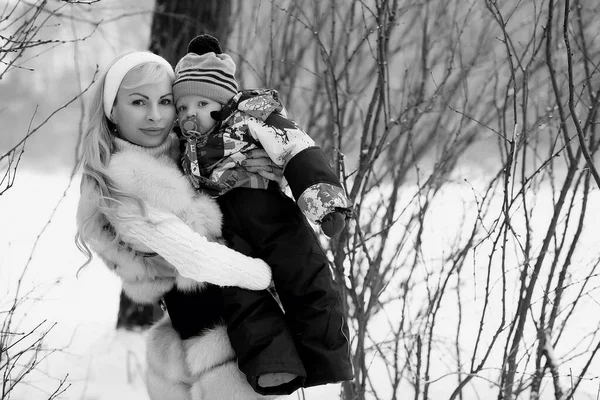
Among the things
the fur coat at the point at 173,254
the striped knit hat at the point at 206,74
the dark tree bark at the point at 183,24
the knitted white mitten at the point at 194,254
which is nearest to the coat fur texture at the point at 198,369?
the fur coat at the point at 173,254

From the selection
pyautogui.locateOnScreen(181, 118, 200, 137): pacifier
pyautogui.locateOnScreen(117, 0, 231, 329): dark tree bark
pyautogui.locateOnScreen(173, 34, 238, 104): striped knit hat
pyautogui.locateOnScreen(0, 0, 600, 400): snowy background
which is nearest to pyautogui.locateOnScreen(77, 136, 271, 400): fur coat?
pyautogui.locateOnScreen(181, 118, 200, 137): pacifier

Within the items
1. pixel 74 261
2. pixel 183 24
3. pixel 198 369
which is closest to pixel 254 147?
pixel 198 369

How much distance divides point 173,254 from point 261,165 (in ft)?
1.18

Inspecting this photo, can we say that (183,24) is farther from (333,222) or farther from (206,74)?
(333,222)

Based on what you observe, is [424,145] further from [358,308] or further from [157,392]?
[157,392]

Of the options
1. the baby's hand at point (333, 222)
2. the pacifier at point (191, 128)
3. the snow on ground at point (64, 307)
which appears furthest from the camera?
the snow on ground at point (64, 307)

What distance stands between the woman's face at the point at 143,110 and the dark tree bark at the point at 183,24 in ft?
9.08

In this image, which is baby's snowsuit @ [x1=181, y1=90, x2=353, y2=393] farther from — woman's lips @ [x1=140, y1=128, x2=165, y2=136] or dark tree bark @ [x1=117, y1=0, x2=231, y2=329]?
dark tree bark @ [x1=117, y1=0, x2=231, y2=329]

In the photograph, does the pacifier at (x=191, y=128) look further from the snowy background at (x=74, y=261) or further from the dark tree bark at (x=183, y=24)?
the dark tree bark at (x=183, y=24)

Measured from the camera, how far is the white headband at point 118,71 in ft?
6.63

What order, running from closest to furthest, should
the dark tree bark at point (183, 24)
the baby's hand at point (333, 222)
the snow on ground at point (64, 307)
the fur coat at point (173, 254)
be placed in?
the baby's hand at point (333, 222) → the fur coat at point (173, 254) → the snow on ground at point (64, 307) → the dark tree bark at point (183, 24)

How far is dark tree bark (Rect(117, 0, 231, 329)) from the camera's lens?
15.6ft

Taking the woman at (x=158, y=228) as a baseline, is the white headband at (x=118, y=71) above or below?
above

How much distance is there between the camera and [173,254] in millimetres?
1801
